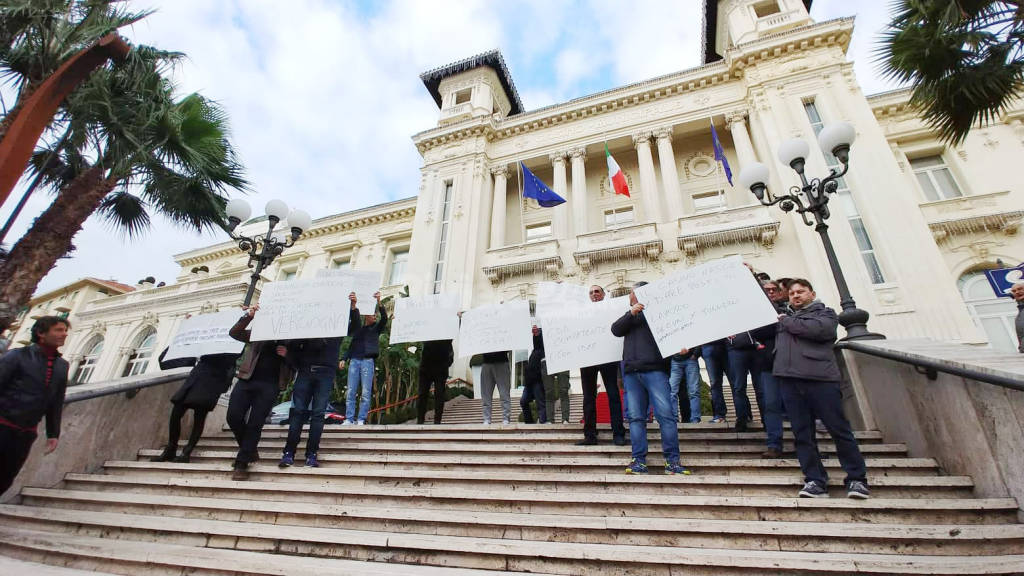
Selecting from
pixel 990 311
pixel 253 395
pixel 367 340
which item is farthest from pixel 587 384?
pixel 990 311

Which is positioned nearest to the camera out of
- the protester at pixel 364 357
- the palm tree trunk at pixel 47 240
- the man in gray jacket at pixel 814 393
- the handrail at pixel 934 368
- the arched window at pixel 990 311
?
the handrail at pixel 934 368

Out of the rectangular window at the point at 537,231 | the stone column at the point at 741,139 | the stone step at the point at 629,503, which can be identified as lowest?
the stone step at the point at 629,503

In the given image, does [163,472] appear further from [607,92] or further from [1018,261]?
[1018,261]

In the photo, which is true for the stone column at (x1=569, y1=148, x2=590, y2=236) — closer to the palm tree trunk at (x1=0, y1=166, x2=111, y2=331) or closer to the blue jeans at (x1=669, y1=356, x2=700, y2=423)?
the blue jeans at (x1=669, y1=356, x2=700, y2=423)

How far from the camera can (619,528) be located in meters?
2.78

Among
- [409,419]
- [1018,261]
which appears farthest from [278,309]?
[1018,261]

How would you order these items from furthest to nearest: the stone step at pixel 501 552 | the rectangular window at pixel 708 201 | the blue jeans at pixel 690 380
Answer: the rectangular window at pixel 708 201
the blue jeans at pixel 690 380
the stone step at pixel 501 552

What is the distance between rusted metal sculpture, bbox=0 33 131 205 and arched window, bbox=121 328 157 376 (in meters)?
19.6

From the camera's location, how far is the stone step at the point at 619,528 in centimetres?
249

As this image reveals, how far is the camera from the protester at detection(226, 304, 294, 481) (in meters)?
4.15

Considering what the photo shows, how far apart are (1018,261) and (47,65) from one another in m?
21.4

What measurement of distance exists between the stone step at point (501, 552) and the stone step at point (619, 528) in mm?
83

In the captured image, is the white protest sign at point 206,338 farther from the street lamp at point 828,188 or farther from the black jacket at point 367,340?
the street lamp at point 828,188

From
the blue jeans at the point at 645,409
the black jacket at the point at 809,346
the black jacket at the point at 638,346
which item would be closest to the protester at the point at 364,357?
the black jacket at the point at 638,346
